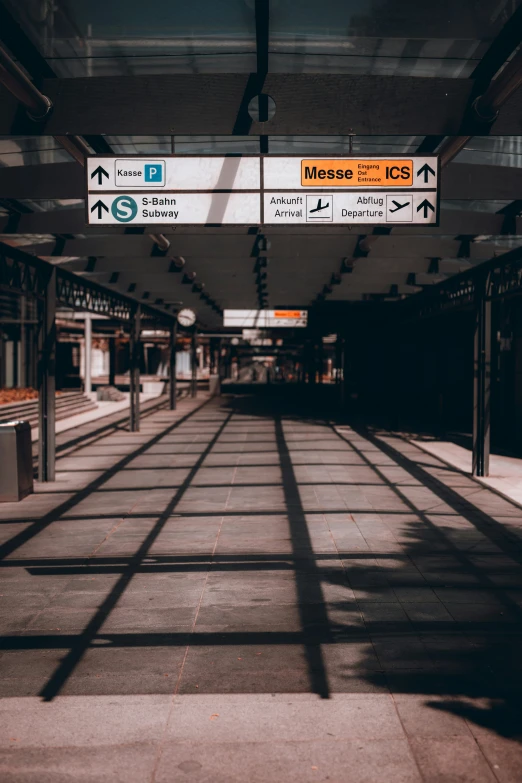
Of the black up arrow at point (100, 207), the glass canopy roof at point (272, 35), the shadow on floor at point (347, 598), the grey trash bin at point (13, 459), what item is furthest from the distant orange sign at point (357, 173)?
the grey trash bin at point (13, 459)

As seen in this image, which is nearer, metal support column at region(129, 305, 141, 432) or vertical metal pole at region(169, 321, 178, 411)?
metal support column at region(129, 305, 141, 432)

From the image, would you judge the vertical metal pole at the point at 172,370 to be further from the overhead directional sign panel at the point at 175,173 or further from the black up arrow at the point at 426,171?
the black up arrow at the point at 426,171

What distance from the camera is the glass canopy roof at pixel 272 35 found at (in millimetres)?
5914

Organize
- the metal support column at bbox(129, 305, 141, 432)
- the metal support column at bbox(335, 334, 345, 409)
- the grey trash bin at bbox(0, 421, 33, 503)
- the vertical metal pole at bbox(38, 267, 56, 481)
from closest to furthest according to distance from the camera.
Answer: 1. the grey trash bin at bbox(0, 421, 33, 503)
2. the vertical metal pole at bbox(38, 267, 56, 481)
3. the metal support column at bbox(129, 305, 141, 432)
4. the metal support column at bbox(335, 334, 345, 409)

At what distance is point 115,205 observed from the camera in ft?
23.6

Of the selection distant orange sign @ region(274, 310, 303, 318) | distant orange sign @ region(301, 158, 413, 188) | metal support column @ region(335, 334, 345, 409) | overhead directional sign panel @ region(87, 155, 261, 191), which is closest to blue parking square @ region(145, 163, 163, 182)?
overhead directional sign panel @ region(87, 155, 261, 191)

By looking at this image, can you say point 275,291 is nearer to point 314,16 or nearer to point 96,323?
point 314,16

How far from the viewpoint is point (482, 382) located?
15.8 meters

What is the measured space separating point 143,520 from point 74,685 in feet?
18.9

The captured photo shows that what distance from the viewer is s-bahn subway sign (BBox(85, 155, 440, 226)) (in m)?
7.14

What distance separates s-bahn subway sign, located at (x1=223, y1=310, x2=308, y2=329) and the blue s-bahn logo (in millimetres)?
21734

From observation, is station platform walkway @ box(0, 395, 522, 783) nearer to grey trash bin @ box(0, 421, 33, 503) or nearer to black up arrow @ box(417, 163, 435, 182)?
grey trash bin @ box(0, 421, 33, 503)

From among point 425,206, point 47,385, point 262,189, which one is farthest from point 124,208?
point 47,385

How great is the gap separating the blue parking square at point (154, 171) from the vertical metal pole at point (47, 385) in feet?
27.5
